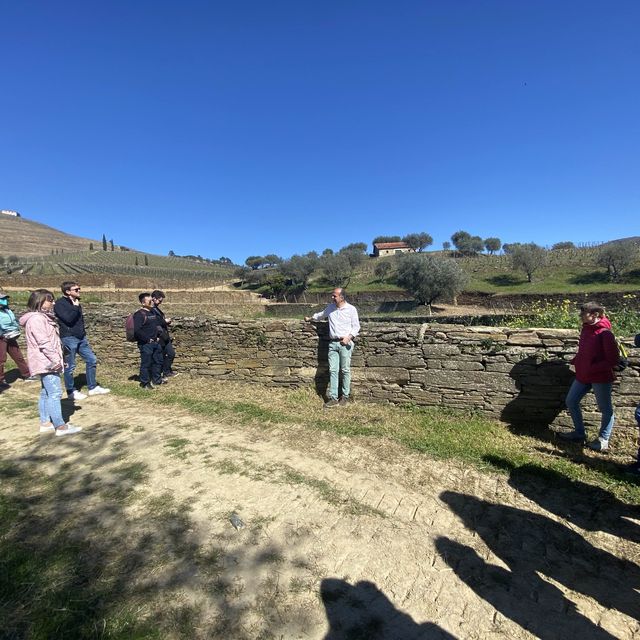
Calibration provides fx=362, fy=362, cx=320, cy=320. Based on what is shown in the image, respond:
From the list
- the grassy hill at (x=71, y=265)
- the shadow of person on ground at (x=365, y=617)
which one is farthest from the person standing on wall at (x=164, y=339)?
the grassy hill at (x=71, y=265)

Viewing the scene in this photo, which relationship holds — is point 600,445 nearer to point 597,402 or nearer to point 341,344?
point 597,402

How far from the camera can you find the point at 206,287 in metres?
48.5

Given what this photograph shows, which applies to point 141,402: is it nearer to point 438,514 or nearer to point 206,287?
point 438,514

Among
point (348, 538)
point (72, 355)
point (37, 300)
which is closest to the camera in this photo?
point (348, 538)

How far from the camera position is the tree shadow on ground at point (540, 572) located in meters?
2.45

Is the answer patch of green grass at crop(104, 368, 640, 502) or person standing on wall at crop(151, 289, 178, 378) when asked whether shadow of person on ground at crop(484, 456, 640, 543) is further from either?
person standing on wall at crop(151, 289, 178, 378)

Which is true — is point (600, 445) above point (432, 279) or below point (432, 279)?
below

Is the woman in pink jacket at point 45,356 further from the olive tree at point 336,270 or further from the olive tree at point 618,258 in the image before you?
the olive tree at point 336,270

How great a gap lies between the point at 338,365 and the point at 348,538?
11.0 feet

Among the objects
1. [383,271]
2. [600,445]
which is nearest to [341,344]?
[600,445]

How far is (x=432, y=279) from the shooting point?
3519 cm

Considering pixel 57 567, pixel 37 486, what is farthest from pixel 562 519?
pixel 37 486

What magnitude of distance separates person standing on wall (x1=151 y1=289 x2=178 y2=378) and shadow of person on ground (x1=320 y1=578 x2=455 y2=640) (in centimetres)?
600

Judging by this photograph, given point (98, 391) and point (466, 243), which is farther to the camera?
point (466, 243)
